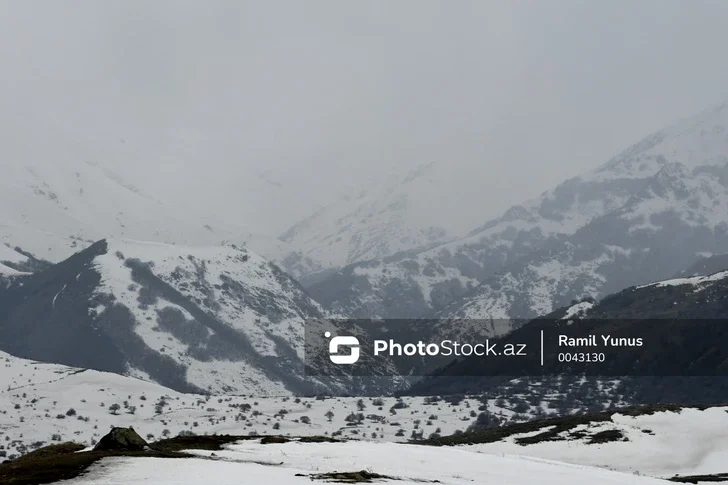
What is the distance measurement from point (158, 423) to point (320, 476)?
145m

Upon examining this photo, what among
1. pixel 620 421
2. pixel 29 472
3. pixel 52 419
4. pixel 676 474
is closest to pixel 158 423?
pixel 52 419

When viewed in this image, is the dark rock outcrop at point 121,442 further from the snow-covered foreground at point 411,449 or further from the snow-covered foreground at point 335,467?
the snow-covered foreground at point 411,449

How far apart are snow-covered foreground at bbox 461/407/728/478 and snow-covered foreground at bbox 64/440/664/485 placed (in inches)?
971

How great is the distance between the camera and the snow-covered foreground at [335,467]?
174ft

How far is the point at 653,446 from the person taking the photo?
342 ft

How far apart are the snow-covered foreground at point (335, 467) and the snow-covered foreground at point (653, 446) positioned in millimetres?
24656

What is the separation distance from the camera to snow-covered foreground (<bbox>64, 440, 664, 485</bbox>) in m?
53.0

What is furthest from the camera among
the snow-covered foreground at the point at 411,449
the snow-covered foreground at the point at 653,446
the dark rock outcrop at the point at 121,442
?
the snow-covered foreground at the point at 653,446

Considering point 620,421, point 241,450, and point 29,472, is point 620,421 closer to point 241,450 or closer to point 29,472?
point 241,450

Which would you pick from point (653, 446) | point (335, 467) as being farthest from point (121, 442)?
point (653, 446)

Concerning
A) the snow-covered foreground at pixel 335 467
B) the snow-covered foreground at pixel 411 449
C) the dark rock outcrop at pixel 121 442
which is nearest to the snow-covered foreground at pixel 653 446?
the snow-covered foreground at pixel 411 449

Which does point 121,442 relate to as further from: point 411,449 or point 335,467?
point 411,449

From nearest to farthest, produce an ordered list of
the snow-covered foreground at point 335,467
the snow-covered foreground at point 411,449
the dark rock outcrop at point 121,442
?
the snow-covered foreground at point 335,467 < the snow-covered foreground at point 411,449 < the dark rock outcrop at point 121,442

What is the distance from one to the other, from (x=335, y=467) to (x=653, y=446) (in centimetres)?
5406
